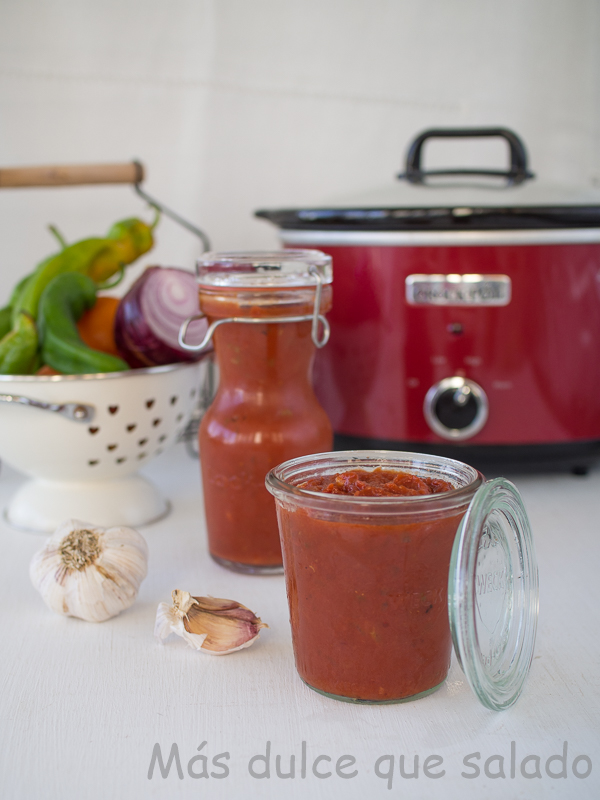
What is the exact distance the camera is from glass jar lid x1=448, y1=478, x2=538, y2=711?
47cm

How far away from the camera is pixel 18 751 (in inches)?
19.3

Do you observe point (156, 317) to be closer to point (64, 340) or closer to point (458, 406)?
point (64, 340)

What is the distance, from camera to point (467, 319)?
91 centimetres

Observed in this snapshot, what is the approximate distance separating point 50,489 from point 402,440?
0.42 meters

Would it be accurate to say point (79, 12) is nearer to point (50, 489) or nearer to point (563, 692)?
point (50, 489)

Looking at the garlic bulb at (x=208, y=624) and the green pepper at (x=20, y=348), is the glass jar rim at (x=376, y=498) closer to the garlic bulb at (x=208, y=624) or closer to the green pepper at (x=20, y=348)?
the garlic bulb at (x=208, y=624)

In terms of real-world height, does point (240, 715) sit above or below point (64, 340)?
below

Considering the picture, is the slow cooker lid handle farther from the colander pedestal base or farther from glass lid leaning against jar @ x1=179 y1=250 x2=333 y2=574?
the colander pedestal base

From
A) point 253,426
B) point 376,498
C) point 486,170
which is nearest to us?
point 376,498

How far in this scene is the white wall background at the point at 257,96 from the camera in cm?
123

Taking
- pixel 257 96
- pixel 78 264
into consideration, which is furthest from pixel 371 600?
pixel 257 96

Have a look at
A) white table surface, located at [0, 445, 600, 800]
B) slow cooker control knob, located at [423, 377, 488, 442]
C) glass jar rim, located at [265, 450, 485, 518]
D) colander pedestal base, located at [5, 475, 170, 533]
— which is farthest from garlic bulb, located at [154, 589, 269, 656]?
slow cooker control knob, located at [423, 377, 488, 442]

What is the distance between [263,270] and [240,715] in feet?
1.37

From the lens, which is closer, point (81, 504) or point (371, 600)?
point (371, 600)
